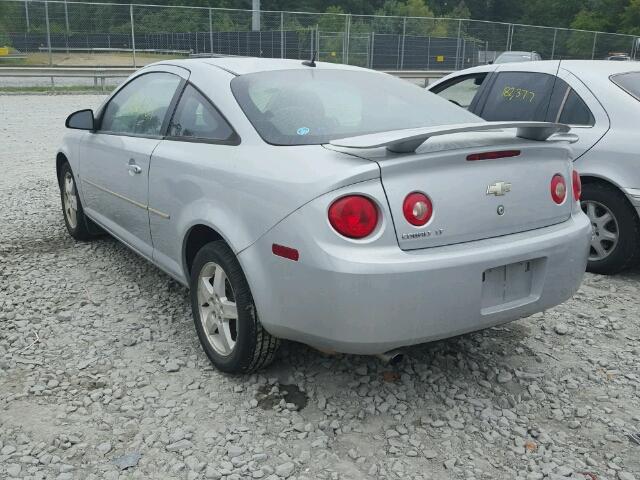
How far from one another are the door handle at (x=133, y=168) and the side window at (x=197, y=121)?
308 mm

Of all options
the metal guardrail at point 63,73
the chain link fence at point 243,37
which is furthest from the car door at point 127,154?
the chain link fence at point 243,37

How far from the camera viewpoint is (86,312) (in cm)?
408

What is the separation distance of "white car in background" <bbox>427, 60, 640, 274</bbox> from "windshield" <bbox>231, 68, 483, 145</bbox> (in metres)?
1.64

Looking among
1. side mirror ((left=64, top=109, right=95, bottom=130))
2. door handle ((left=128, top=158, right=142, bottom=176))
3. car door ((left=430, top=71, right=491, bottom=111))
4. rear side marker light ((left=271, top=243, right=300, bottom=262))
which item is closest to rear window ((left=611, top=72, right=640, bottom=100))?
car door ((left=430, top=71, right=491, bottom=111))

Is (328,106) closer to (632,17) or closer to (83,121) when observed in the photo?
(83,121)

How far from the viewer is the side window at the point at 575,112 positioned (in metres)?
4.96

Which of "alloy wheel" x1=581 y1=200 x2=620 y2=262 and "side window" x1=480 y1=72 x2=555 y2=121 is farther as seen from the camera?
"side window" x1=480 y1=72 x2=555 y2=121

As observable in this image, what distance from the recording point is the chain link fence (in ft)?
75.4

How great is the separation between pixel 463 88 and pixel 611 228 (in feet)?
6.58

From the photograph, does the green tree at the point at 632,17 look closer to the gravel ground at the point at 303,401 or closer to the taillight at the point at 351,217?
the gravel ground at the point at 303,401

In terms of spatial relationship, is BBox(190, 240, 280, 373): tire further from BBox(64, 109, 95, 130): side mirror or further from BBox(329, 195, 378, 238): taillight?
BBox(64, 109, 95, 130): side mirror

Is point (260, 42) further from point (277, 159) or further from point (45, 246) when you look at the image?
point (277, 159)

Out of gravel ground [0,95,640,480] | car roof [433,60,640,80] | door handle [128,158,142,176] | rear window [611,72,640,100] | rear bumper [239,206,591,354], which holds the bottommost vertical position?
gravel ground [0,95,640,480]

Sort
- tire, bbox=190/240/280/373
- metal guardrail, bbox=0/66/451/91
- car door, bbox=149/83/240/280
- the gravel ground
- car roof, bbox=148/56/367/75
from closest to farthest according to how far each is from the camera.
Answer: the gravel ground → tire, bbox=190/240/280/373 → car door, bbox=149/83/240/280 → car roof, bbox=148/56/367/75 → metal guardrail, bbox=0/66/451/91
